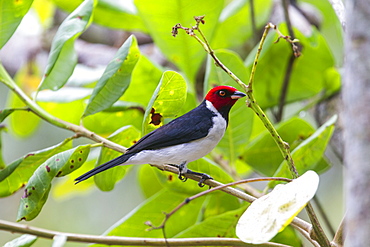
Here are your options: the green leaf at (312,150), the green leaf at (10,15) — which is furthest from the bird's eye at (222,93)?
the green leaf at (10,15)

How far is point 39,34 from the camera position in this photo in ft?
11.4

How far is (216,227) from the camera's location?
4.62ft

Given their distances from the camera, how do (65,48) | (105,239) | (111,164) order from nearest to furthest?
(105,239)
(111,164)
(65,48)

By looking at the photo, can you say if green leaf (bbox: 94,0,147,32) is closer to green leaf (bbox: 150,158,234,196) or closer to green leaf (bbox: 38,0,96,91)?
green leaf (bbox: 38,0,96,91)

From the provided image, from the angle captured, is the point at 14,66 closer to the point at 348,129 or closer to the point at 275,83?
the point at 275,83

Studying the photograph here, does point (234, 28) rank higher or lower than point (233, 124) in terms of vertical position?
higher

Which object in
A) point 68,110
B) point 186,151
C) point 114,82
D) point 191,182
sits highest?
point 114,82

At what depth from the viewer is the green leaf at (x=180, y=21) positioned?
1669 mm

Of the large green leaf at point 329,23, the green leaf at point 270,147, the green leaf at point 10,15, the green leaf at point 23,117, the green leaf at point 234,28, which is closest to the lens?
the green leaf at point 10,15

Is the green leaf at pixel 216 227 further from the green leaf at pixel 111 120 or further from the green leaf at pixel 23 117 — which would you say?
the green leaf at pixel 23 117

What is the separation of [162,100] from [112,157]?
0.27m

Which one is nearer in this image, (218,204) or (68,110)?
(218,204)

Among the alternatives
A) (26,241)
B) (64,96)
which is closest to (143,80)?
(64,96)

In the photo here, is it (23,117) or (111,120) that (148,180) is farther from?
(23,117)
